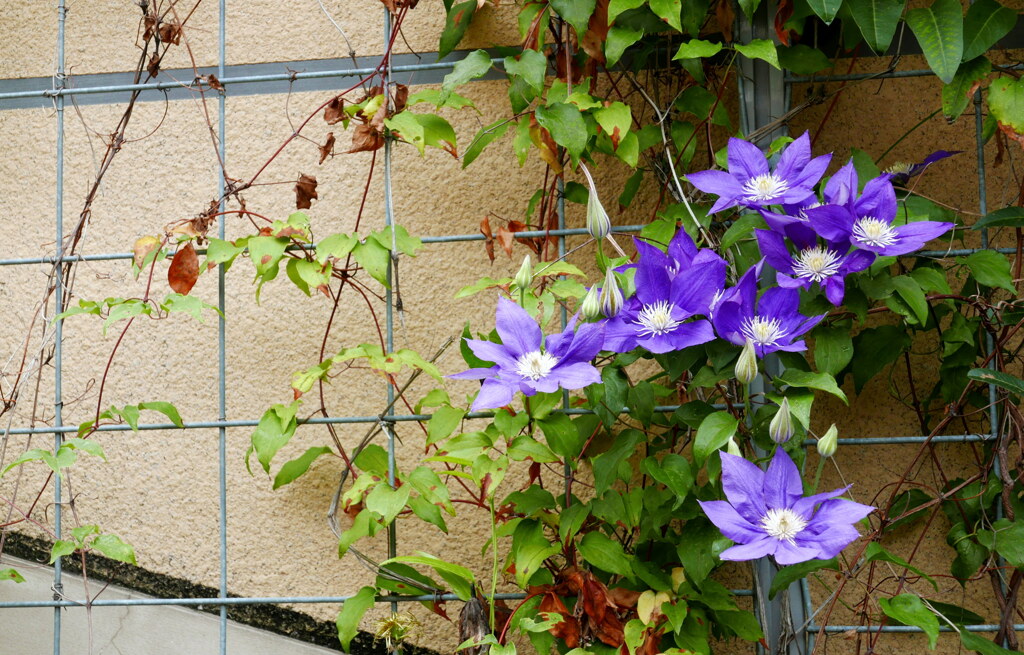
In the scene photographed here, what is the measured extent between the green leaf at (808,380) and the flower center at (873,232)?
171 mm

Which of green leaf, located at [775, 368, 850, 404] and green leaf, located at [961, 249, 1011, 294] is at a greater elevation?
green leaf, located at [961, 249, 1011, 294]

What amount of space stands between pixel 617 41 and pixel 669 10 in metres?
0.09

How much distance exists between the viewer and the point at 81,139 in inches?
64.7

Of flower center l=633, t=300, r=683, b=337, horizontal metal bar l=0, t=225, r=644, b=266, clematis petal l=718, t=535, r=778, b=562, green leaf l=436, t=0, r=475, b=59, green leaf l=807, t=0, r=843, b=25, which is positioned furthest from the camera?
green leaf l=436, t=0, r=475, b=59

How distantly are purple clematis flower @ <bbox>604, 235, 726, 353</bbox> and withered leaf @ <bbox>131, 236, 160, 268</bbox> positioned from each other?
29.5 inches

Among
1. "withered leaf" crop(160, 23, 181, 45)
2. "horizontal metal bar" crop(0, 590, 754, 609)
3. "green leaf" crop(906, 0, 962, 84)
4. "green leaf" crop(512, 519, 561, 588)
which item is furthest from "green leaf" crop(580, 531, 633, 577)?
"withered leaf" crop(160, 23, 181, 45)

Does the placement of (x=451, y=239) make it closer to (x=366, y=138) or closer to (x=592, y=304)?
(x=366, y=138)

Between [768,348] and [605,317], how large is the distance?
0.20 meters

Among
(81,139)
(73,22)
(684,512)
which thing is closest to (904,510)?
(684,512)

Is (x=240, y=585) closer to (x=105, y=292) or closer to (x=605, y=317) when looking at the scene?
(x=105, y=292)

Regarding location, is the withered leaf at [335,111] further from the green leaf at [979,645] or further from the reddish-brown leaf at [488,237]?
the green leaf at [979,645]

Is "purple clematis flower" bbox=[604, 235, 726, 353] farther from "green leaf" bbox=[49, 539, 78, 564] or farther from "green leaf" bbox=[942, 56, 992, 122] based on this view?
"green leaf" bbox=[49, 539, 78, 564]

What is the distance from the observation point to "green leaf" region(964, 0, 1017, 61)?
1236 mm

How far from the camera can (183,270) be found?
1.40 meters
